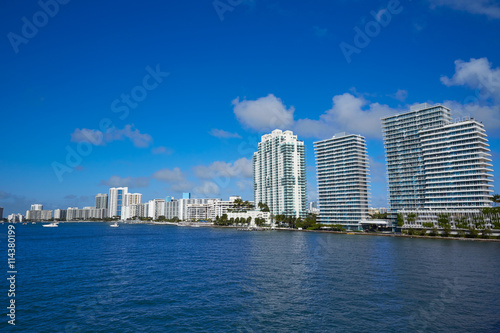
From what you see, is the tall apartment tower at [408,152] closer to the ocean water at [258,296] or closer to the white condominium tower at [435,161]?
the white condominium tower at [435,161]

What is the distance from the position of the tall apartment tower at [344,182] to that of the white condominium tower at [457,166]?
4194cm

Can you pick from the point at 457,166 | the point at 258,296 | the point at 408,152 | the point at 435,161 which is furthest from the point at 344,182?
the point at 258,296

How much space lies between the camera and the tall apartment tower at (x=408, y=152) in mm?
150750

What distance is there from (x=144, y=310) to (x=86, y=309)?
259 inches

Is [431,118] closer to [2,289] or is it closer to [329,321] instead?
[329,321]

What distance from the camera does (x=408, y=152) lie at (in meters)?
158

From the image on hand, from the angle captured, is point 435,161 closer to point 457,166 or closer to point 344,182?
point 457,166

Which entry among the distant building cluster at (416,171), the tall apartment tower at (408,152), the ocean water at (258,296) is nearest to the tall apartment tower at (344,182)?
the distant building cluster at (416,171)

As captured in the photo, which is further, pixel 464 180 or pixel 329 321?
pixel 464 180

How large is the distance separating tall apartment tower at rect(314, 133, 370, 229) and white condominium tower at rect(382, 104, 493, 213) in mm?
20063

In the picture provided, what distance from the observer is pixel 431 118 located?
5955 inches

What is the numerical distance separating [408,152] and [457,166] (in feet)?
97.2

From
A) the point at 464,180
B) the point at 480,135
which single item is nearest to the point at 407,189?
the point at 464,180

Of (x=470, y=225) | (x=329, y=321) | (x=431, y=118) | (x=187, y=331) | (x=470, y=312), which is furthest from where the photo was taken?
(x=431, y=118)
